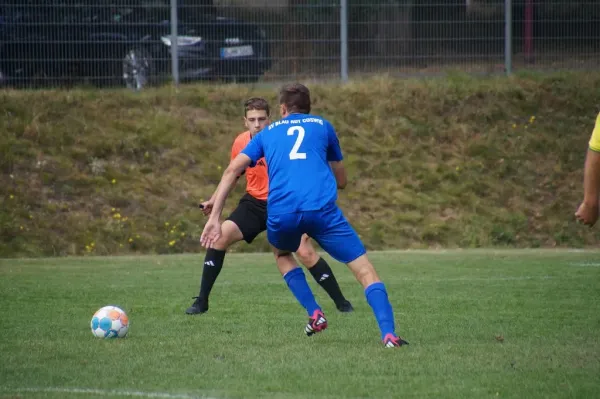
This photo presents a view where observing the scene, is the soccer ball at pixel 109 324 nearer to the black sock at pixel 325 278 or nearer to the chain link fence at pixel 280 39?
the black sock at pixel 325 278

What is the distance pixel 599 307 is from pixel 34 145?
12436 mm

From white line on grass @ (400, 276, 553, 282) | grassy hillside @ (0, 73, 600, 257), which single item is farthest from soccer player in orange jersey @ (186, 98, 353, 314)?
grassy hillside @ (0, 73, 600, 257)

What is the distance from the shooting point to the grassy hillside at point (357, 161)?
18.0 metres

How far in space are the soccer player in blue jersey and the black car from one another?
14160 millimetres

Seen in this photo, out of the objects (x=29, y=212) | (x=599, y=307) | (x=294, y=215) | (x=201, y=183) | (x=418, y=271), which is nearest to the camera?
(x=294, y=215)

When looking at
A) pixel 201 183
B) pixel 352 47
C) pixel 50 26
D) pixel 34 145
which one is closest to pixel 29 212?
pixel 34 145

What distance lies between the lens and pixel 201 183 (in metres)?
19.1

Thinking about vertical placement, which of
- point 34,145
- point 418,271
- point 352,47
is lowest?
point 418,271

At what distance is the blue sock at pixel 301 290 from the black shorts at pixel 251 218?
1.68 meters

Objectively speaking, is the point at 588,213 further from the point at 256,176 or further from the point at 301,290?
the point at 256,176

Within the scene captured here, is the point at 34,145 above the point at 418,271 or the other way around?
above

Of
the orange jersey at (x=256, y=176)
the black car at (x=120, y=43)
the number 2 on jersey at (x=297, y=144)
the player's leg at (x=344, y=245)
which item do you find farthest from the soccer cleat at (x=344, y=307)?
the black car at (x=120, y=43)

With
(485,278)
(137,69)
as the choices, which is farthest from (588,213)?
(137,69)

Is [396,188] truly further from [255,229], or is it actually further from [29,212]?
[255,229]
